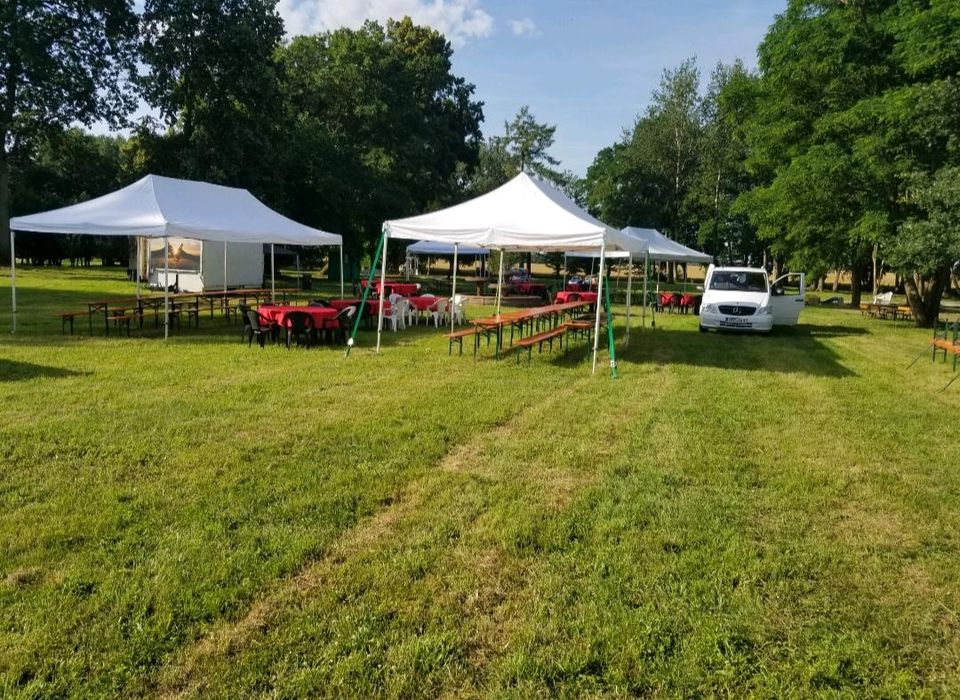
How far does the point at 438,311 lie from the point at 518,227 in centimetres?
522

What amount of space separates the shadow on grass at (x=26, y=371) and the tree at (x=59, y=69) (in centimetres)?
2292

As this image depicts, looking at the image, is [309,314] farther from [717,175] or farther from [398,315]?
[717,175]

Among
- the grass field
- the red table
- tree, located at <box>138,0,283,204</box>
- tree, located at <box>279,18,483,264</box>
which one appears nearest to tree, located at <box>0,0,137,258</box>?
tree, located at <box>138,0,283,204</box>

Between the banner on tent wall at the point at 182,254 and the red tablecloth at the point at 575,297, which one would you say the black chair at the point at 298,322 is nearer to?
the red tablecloth at the point at 575,297

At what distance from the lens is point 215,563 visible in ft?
11.5

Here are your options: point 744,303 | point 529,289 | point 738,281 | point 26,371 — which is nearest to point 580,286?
point 529,289

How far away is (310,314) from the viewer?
11.3m

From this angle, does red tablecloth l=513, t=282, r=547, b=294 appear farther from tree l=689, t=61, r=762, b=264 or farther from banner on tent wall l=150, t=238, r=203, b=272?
tree l=689, t=61, r=762, b=264

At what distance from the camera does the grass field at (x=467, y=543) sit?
277 centimetres

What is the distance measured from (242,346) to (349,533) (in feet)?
26.6

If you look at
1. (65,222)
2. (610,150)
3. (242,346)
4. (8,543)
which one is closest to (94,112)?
(65,222)

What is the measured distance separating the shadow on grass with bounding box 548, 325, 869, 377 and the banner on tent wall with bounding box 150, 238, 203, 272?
16.4 metres

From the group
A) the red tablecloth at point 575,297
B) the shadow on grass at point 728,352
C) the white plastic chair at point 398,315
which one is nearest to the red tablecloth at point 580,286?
the red tablecloth at point 575,297

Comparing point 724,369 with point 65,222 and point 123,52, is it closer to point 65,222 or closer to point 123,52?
point 65,222
